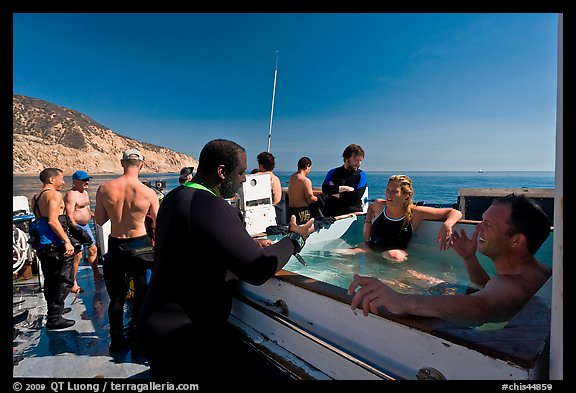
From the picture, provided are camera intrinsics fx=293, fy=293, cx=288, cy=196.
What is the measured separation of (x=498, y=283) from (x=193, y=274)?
4.59ft

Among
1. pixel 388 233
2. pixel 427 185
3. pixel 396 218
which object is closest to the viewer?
pixel 396 218

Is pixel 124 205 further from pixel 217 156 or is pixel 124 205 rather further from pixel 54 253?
pixel 217 156

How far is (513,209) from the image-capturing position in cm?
153

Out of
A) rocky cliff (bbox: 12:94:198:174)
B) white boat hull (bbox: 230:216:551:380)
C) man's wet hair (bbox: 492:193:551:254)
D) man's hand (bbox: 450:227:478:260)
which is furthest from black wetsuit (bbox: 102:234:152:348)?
rocky cliff (bbox: 12:94:198:174)

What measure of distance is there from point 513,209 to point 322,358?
1253 millimetres

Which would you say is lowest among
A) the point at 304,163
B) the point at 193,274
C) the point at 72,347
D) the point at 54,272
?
the point at 72,347

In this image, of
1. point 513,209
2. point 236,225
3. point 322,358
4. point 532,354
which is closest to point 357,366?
point 322,358

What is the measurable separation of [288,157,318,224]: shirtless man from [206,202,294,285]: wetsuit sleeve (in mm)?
3642

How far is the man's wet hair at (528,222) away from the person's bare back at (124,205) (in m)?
2.84

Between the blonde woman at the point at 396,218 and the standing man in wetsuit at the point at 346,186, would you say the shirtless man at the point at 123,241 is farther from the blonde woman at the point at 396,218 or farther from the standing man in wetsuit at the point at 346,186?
the standing man in wetsuit at the point at 346,186

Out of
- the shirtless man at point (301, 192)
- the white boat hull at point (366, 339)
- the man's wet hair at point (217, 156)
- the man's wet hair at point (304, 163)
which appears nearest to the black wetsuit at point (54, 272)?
the white boat hull at point (366, 339)

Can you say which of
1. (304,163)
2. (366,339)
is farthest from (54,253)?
(304,163)

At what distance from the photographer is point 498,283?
1374 millimetres

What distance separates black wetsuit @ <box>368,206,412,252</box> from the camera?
359 centimetres
